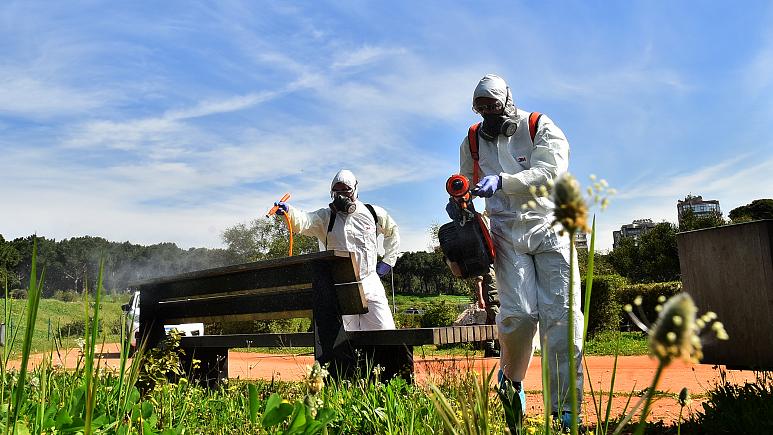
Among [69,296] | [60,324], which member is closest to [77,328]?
[60,324]

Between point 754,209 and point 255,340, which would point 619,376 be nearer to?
point 255,340

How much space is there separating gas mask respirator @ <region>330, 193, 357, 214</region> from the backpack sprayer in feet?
8.08

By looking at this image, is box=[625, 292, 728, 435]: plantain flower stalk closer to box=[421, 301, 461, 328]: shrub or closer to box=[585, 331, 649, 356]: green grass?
box=[585, 331, 649, 356]: green grass

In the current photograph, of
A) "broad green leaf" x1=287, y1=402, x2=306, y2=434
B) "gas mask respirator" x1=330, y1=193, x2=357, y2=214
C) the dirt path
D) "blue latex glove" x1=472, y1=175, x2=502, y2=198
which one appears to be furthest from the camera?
"gas mask respirator" x1=330, y1=193, x2=357, y2=214

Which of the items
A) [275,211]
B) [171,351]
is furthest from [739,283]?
[275,211]

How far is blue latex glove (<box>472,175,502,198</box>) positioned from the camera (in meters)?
3.82

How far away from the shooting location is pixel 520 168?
170 inches

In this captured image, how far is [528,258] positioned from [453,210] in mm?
576

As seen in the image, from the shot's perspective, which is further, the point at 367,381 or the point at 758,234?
the point at 367,381

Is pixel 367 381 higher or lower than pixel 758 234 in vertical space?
lower

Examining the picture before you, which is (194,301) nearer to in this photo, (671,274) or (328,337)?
(328,337)

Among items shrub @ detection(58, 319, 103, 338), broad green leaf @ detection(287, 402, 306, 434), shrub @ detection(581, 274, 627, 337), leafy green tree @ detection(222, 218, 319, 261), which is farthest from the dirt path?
leafy green tree @ detection(222, 218, 319, 261)

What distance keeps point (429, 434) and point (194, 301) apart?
11.8ft

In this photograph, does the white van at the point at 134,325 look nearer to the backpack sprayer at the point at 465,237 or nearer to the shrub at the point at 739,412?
the backpack sprayer at the point at 465,237
